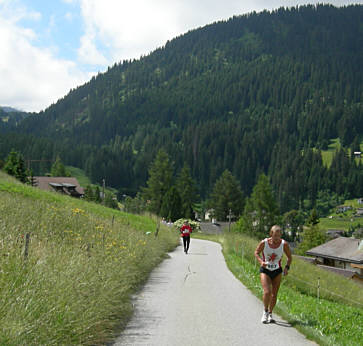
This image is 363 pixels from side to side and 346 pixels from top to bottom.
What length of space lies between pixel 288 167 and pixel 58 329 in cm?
18736

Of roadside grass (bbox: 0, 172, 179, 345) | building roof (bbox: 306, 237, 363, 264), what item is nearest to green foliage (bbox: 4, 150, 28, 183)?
building roof (bbox: 306, 237, 363, 264)

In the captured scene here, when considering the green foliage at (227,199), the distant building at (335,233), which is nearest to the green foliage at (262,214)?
the green foliage at (227,199)

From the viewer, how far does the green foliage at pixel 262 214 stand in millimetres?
79625

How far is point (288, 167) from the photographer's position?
18762 centimetres

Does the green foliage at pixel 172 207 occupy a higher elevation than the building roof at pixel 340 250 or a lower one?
higher

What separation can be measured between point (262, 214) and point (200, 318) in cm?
7379

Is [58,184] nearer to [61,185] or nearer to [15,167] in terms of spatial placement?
[61,185]

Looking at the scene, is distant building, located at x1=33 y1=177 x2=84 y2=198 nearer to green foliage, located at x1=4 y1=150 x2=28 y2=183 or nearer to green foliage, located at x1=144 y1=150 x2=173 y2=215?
green foliage, located at x1=144 y1=150 x2=173 y2=215

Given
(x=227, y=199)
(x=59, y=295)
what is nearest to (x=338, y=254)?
(x=59, y=295)

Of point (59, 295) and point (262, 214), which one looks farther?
point (262, 214)

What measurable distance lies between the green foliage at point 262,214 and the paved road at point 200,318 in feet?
221

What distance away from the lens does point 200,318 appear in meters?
8.29

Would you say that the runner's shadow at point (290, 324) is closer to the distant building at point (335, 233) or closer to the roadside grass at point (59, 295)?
the roadside grass at point (59, 295)

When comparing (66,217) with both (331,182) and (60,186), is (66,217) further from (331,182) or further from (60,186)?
(331,182)
